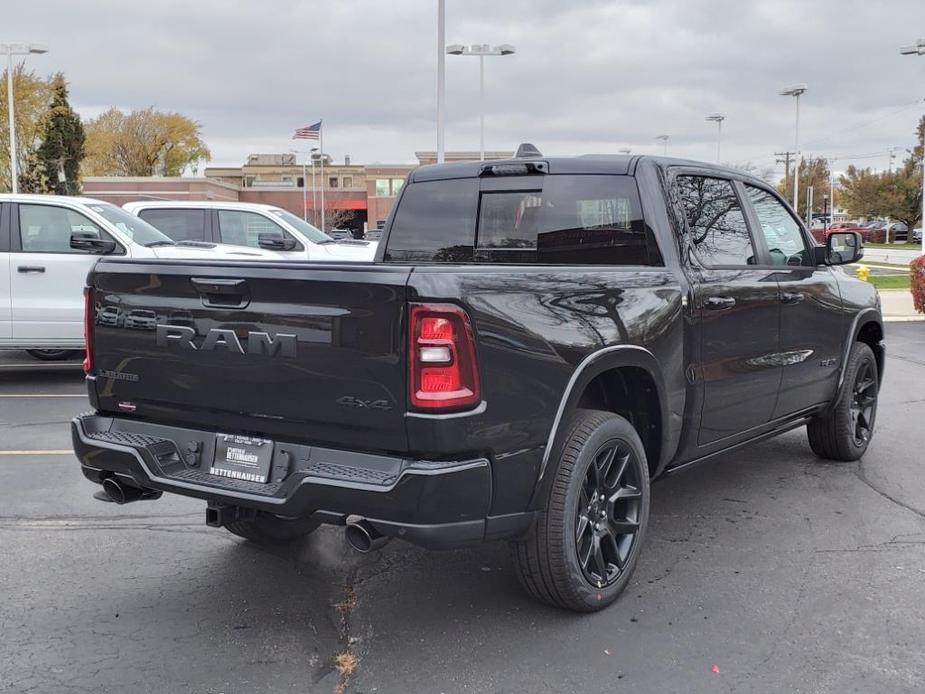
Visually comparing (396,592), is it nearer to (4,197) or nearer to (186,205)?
(4,197)

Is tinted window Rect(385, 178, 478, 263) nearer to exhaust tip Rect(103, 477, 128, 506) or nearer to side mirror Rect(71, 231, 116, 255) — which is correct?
exhaust tip Rect(103, 477, 128, 506)

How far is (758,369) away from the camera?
192 inches

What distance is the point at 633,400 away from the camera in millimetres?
4246

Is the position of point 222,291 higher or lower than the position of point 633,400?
higher

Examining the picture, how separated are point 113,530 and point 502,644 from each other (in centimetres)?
251

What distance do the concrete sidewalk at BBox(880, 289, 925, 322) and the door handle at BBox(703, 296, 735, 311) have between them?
12933 millimetres

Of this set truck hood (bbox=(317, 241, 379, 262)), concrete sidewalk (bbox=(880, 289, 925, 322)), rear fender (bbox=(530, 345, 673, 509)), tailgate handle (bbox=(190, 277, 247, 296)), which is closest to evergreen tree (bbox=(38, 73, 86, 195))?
truck hood (bbox=(317, 241, 379, 262))

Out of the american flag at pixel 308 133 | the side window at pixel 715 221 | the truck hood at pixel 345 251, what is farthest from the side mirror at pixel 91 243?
the american flag at pixel 308 133

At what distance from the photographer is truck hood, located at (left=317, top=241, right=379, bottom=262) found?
40.2ft

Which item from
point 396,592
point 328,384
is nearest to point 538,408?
point 328,384

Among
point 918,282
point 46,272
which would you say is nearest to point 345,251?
point 46,272

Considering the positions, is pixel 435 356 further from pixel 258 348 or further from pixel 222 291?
pixel 222 291

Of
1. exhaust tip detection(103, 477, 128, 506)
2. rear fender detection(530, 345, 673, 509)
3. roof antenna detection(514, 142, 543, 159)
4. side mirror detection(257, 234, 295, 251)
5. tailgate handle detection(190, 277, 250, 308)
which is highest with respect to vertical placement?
roof antenna detection(514, 142, 543, 159)

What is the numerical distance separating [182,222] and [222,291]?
9476 mm
